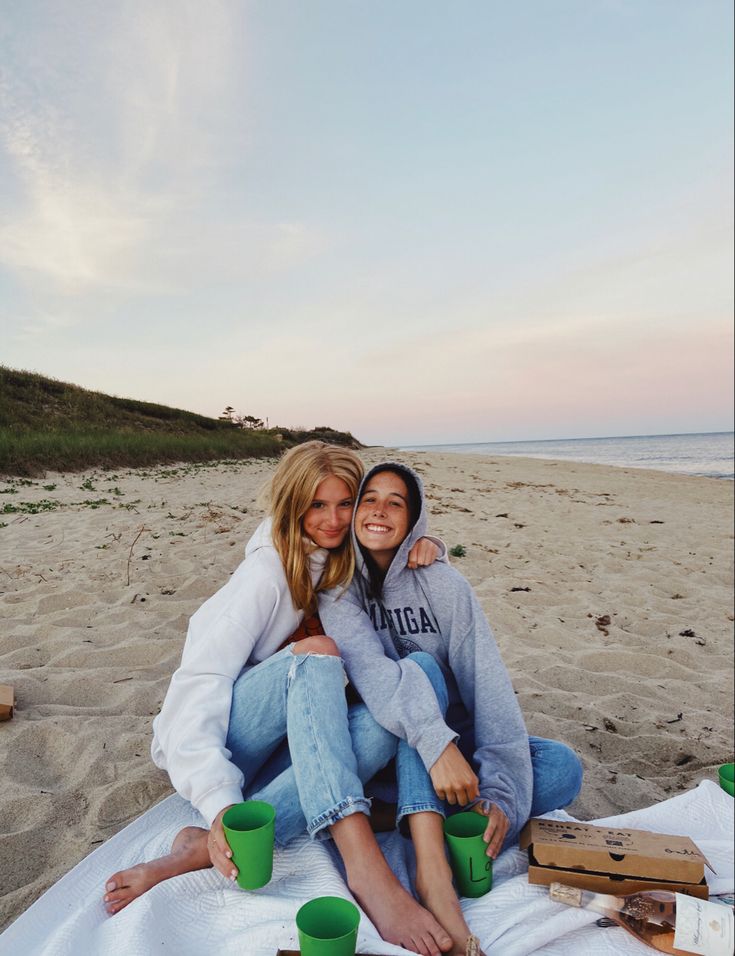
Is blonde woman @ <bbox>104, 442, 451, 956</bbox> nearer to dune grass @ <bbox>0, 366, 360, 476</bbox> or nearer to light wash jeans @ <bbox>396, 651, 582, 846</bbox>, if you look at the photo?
light wash jeans @ <bbox>396, 651, 582, 846</bbox>

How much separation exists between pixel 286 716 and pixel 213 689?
0.77 ft

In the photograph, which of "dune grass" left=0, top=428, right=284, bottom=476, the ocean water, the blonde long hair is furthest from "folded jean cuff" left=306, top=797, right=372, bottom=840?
the ocean water

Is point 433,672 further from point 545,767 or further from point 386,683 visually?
point 545,767

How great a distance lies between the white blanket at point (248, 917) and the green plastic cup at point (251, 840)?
9 cm

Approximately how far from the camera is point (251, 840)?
1458mm

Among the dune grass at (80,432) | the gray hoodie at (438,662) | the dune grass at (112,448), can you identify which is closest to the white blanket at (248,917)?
the gray hoodie at (438,662)

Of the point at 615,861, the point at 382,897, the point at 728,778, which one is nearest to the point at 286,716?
the point at 382,897

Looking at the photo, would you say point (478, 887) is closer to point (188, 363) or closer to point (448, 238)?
point (188, 363)

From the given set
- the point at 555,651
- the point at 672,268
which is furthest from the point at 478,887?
the point at 672,268

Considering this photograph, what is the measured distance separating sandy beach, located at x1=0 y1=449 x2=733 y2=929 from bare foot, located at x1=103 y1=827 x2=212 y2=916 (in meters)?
0.39

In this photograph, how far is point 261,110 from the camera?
18.8 feet

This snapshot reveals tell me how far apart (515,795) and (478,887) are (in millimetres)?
263

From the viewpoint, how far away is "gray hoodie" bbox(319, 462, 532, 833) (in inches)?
69.0

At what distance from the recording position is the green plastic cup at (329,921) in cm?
117
